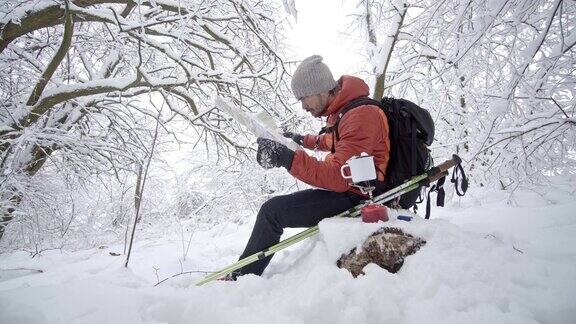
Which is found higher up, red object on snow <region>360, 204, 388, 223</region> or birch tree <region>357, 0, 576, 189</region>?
birch tree <region>357, 0, 576, 189</region>

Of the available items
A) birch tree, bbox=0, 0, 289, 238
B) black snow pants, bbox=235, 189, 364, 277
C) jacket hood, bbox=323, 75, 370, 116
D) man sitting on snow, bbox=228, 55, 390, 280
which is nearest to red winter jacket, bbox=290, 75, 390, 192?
man sitting on snow, bbox=228, 55, 390, 280

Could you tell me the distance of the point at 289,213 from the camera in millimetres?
2355

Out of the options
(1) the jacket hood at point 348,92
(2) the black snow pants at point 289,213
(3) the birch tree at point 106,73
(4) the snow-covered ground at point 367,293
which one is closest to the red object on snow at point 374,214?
(4) the snow-covered ground at point 367,293

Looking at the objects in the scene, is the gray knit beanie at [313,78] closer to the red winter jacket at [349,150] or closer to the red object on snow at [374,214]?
the red winter jacket at [349,150]

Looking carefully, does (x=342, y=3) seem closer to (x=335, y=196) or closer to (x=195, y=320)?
(x=335, y=196)

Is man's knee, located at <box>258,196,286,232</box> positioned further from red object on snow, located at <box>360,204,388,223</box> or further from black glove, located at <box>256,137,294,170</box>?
red object on snow, located at <box>360,204,388,223</box>

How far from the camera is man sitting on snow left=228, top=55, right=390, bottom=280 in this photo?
219 cm

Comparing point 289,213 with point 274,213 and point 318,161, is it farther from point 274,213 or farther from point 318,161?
point 318,161

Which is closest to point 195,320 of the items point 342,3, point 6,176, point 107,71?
point 6,176

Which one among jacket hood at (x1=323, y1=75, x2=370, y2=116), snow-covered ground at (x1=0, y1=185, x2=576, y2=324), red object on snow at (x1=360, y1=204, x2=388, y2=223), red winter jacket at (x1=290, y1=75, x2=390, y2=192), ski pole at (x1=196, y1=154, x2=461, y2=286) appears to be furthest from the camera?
jacket hood at (x1=323, y1=75, x2=370, y2=116)

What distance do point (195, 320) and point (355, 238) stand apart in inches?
38.9

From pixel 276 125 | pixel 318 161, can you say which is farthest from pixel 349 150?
pixel 276 125

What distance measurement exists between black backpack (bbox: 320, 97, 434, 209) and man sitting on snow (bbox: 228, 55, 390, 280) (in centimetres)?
7

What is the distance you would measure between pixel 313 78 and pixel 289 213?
108 centimetres
